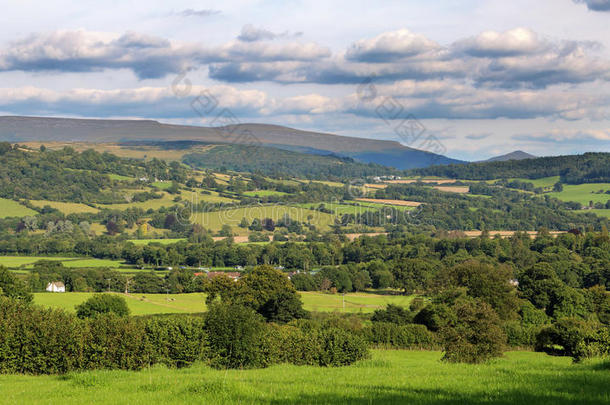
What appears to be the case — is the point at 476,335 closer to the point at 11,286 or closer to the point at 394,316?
the point at 394,316

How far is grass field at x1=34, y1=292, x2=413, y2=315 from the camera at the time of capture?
71569 mm

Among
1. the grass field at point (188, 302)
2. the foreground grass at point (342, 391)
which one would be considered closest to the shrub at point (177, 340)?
the foreground grass at point (342, 391)

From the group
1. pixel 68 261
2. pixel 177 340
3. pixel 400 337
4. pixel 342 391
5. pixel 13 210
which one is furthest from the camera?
pixel 13 210

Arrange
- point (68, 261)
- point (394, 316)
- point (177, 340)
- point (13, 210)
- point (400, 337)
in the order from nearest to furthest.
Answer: point (177, 340) < point (400, 337) < point (394, 316) < point (68, 261) < point (13, 210)

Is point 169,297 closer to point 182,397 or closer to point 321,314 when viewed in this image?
point 321,314

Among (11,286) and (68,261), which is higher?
(11,286)

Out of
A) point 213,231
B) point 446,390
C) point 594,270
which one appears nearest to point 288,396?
point 446,390

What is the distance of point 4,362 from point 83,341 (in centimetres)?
297

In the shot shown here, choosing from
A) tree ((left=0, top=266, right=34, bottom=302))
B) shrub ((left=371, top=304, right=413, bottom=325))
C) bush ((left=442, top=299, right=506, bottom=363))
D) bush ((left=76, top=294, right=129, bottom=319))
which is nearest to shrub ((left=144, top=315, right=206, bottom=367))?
bush ((left=442, top=299, right=506, bottom=363))

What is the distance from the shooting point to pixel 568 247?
138 m

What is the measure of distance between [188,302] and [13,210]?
446ft

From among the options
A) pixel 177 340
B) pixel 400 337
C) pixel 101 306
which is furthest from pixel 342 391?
pixel 101 306

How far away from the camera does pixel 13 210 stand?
19200 cm

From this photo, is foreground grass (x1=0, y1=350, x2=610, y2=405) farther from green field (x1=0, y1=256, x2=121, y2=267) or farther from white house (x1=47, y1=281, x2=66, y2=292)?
green field (x1=0, y1=256, x2=121, y2=267)
